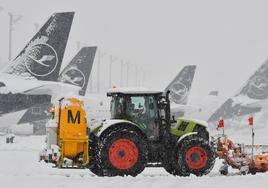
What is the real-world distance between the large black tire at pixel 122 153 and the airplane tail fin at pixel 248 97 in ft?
137

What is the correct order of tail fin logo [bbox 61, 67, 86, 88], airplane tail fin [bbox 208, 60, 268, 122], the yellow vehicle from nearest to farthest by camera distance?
1. the yellow vehicle
2. tail fin logo [bbox 61, 67, 86, 88]
3. airplane tail fin [bbox 208, 60, 268, 122]

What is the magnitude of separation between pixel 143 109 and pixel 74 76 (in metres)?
32.8

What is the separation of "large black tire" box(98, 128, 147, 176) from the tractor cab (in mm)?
572

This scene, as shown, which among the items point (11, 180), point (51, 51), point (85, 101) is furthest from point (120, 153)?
point (51, 51)

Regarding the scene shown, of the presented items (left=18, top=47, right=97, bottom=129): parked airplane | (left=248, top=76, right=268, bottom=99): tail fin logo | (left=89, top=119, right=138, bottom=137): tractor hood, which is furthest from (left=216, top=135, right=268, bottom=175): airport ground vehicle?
(left=248, top=76, right=268, bottom=99): tail fin logo

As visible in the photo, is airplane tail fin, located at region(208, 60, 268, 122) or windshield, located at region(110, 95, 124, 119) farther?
airplane tail fin, located at region(208, 60, 268, 122)

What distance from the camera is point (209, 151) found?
12.5m

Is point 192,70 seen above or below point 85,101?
above

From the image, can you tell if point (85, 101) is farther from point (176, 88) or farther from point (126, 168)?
point (176, 88)

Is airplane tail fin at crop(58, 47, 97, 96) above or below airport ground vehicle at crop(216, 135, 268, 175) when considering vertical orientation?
above

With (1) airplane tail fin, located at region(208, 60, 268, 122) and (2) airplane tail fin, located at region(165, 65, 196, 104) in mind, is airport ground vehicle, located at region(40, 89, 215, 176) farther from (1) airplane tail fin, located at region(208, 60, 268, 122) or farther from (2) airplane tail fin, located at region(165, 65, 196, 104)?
(2) airplane tail fin, located at region(165, 65, 196, 104)

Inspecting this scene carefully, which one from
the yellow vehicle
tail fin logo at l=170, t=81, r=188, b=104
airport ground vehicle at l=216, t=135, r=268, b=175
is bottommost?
airport ground vehicle at l=216, t=135, r=268, b=175

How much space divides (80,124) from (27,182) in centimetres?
244

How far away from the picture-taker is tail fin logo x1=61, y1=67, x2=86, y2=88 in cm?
4459
